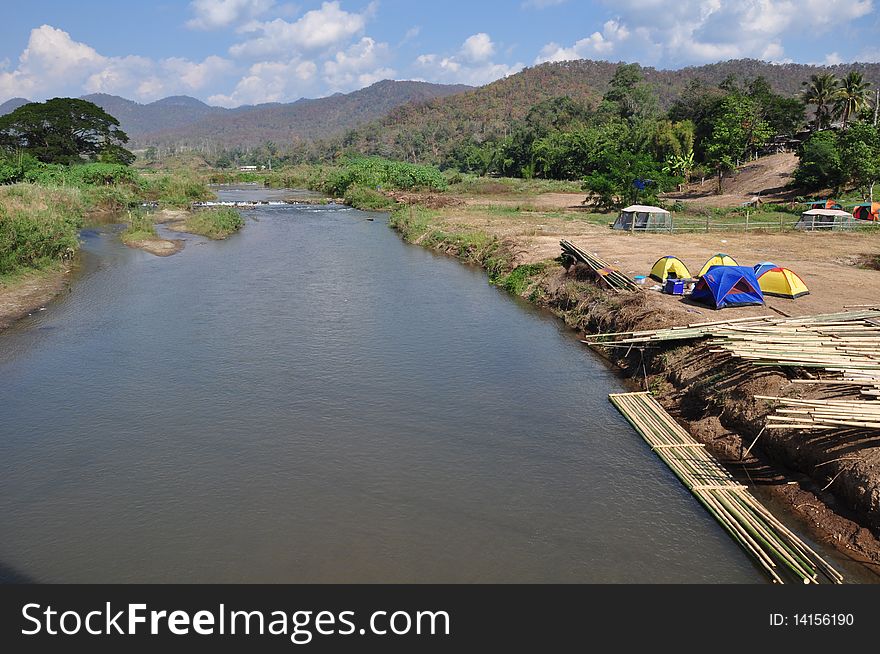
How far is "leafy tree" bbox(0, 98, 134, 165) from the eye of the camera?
242 feet

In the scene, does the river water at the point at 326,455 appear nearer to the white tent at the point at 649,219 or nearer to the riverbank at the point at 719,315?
the riverbank at the point at 719,315

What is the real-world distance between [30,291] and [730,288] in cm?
2748

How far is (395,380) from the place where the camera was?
18406mm

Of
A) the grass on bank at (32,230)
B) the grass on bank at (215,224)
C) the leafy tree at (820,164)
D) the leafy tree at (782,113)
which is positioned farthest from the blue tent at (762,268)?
the leafy tree at (782,113)

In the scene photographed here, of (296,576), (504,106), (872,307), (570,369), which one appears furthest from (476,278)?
(504,106)

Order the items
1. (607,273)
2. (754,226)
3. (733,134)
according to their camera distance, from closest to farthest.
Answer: (607,273) < (754,226) < (733,134)

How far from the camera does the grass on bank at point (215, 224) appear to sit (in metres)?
46.2

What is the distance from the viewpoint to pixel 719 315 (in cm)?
1964

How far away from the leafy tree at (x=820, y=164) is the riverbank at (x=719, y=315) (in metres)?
15.8

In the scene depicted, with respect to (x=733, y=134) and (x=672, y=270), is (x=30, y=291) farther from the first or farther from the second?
(x=733, y=134)

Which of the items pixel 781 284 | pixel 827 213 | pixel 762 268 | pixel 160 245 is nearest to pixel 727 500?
pixel 781 284

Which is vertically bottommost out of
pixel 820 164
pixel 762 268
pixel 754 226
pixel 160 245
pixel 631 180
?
pixel 762 268

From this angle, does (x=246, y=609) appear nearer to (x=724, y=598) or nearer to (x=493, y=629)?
(x=493, y=629)

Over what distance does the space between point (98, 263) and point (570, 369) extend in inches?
1107
